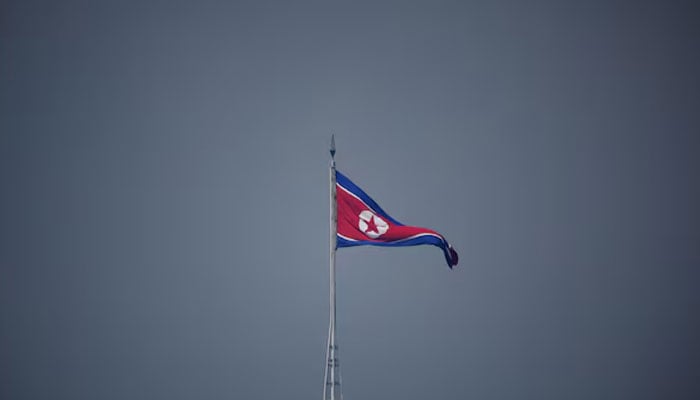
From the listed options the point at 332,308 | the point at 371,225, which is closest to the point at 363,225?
the point at 371,225

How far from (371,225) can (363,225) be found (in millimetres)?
268

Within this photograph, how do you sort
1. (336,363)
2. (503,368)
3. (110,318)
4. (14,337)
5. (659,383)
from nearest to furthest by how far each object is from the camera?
(336,363) < (659,383) < (503,368) < (14,337) < (110,318)

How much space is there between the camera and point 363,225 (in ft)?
59.9

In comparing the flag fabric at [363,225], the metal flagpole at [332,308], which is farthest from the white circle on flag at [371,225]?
the metal flagpole at [332,308]

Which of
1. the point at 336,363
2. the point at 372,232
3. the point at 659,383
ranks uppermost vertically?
the point at 372,232

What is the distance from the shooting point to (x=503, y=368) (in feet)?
237

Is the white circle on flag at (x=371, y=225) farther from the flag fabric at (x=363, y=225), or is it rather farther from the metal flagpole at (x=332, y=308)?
the metal flagpole at (x=332, y=308)

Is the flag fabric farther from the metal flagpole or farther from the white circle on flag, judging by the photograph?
the metal flagpole

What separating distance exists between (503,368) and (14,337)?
8742cm

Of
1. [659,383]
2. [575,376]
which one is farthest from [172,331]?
[659,383]

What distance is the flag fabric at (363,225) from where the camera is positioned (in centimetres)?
1808

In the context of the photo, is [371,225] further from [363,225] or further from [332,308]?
[332,308]

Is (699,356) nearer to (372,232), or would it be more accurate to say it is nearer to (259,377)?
(259,377)

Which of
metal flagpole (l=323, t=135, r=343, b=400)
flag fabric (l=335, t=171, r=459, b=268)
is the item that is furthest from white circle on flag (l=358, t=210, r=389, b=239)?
metal flagpole (l=323, t=135, r=343, b=400)
